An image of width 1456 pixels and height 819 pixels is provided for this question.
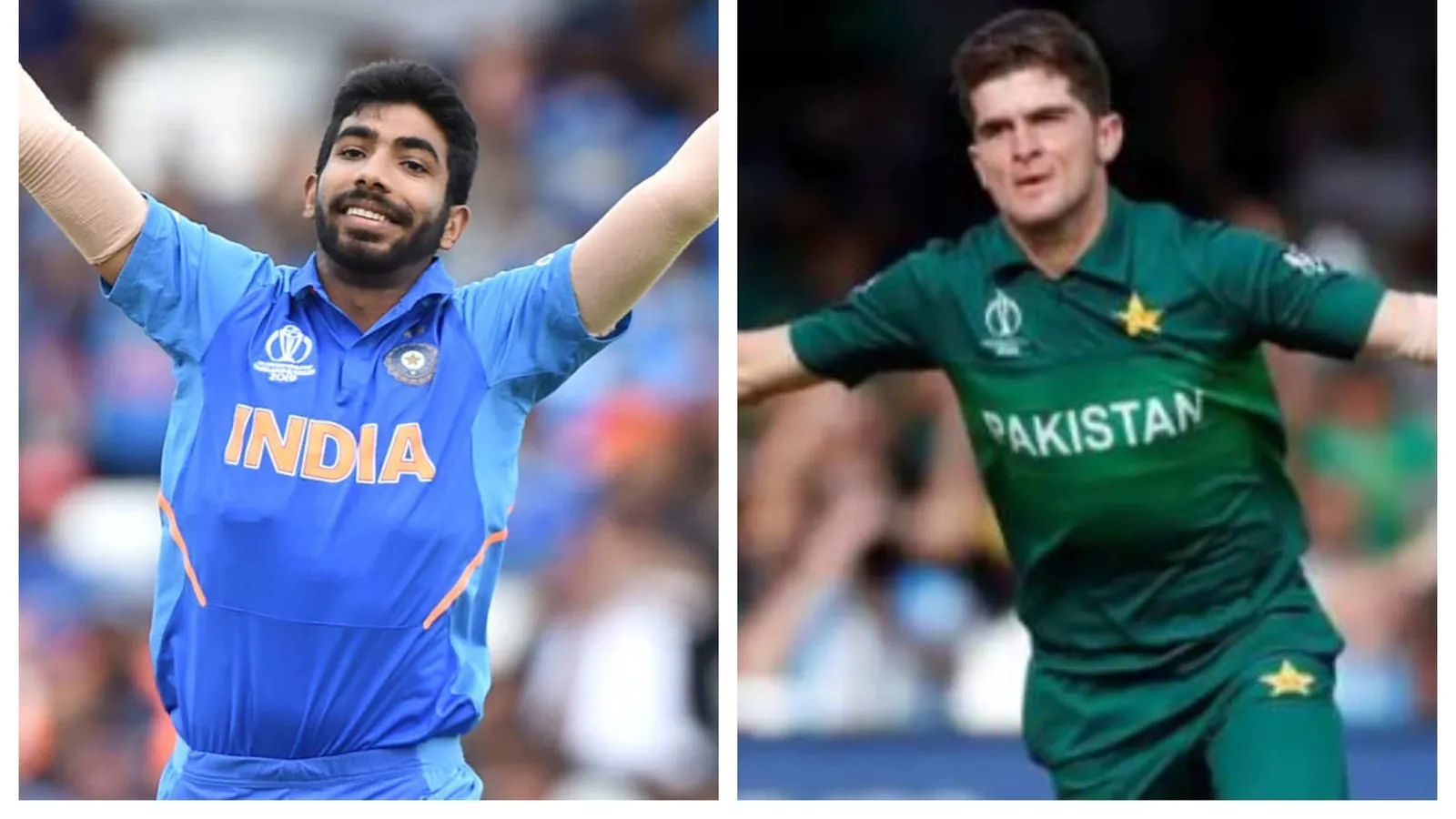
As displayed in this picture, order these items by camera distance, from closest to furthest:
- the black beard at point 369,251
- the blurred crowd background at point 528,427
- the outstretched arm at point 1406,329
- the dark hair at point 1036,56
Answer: the black beard at point 369,251
the outstretched arm at point 1406,329
the dark hair at point 1036,56
the blurred crowd background at point 528,427

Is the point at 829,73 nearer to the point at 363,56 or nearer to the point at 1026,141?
the point at 1026,141

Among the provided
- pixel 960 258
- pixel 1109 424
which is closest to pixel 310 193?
pixel 960 258

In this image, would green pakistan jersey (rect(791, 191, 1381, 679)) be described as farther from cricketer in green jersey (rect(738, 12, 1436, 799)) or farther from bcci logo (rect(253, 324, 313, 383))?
bcci logo (rect(253, 324, 313, 383))

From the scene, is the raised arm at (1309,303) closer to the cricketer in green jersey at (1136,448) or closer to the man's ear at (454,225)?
the cricketer in green jersey at (1136,448)

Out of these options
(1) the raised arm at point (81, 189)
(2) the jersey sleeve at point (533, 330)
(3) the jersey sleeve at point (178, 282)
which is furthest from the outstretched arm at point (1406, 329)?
(1) the raised arm at point (81, 189)

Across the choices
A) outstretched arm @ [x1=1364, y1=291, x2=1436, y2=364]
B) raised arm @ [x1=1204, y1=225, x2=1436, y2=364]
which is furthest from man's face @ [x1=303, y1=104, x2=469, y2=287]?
outstretched arm @ [x1=1364, y1=291, x2=1436, y2=364]

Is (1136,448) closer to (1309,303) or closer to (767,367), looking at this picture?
(1309,303)
